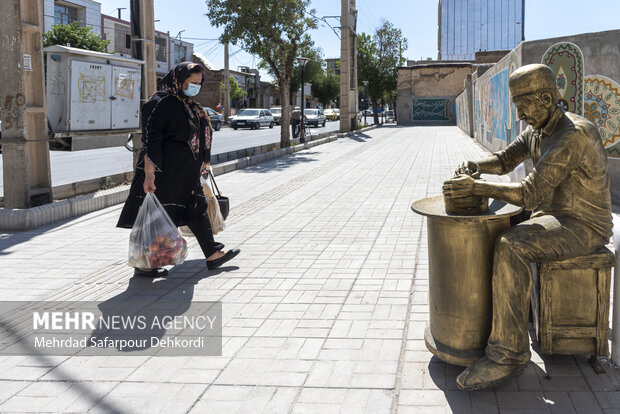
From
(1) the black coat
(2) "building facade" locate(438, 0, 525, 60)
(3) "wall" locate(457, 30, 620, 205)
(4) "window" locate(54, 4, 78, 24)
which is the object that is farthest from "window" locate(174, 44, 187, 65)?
(2) "building facade" locate(438, 0, 525, 60)

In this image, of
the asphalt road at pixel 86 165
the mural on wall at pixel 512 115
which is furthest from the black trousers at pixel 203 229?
the mural on wall at pixel 512 115

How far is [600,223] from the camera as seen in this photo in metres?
3.21

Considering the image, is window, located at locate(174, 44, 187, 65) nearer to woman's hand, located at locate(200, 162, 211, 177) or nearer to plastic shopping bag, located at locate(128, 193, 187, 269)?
woman's hand, located at locate(200, 162, 211, 177)

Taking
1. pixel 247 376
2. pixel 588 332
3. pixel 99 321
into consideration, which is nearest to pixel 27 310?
pixel 99 321

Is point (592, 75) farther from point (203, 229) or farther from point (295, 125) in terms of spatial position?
point (295, 125)

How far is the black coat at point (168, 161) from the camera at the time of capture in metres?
5.21

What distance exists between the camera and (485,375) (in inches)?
119

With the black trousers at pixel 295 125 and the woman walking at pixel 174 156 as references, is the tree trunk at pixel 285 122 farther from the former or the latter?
the woman walking at pixel 174 156

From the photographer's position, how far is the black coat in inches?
205

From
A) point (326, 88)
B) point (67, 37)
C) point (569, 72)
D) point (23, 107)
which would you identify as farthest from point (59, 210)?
point (326, 88)

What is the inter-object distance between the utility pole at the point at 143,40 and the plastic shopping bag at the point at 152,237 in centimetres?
599

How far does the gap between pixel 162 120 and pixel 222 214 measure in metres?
1.26

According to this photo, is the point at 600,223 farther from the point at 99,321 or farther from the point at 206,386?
the point at 99,321

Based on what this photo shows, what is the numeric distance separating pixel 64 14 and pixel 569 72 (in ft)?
138
